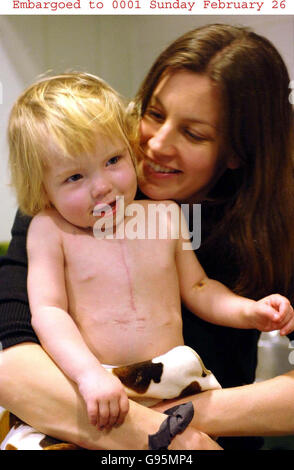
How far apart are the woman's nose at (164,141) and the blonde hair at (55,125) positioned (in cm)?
6

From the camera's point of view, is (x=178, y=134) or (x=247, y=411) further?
(x=178, y=134)

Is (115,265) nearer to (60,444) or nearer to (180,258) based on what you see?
(180,258)

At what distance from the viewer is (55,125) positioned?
0.61m

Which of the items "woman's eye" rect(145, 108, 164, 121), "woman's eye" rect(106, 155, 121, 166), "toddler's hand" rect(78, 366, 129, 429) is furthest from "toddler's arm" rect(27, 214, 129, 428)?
"woman's eye" rect(145, 108, 164, 121)

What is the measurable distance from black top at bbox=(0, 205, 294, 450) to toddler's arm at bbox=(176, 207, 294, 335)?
6cm

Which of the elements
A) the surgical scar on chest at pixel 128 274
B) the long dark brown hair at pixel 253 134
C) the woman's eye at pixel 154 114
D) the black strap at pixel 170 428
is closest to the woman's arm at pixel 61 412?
the black strap at pixel 170 428

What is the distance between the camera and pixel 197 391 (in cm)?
63

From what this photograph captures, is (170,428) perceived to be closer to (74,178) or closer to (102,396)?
(102,396)

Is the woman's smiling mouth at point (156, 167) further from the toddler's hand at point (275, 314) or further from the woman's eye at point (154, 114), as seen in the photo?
the toddler's hand at point (275, 314)

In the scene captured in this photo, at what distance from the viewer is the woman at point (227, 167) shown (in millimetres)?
725

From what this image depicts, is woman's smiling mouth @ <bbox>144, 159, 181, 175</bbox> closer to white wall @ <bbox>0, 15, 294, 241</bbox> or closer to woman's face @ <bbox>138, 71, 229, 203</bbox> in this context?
woman's face @ <bbox>138, 71, 229, 203</bbox>

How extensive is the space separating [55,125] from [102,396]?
12.8 inches

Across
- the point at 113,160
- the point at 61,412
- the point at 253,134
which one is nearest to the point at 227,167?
the point at 253,134

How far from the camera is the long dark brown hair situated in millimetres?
741
